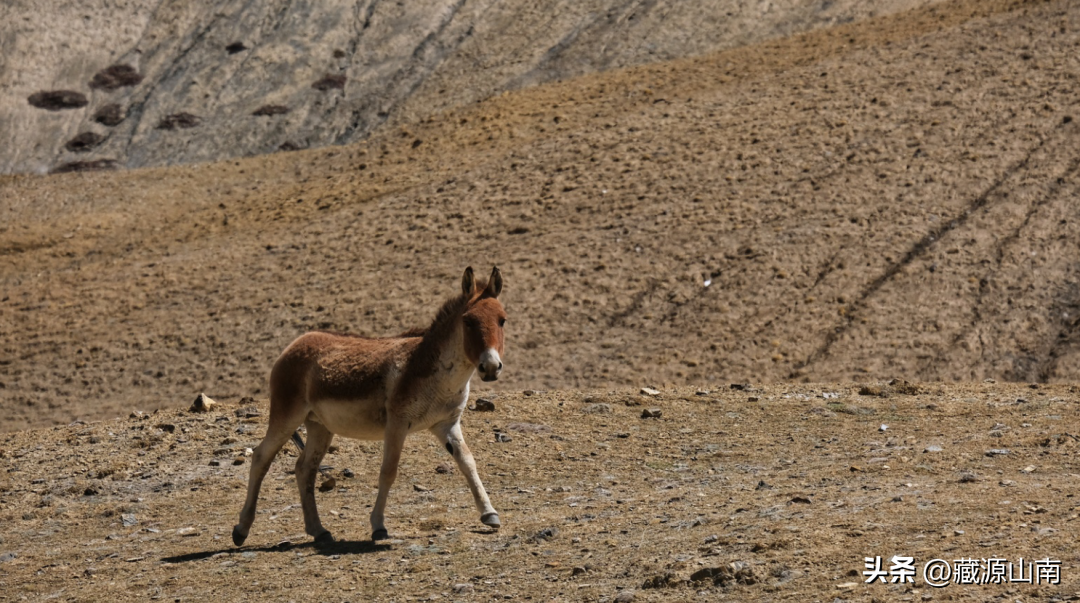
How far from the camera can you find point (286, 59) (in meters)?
52.0

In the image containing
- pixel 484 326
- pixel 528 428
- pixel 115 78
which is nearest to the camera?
pixel 484 326

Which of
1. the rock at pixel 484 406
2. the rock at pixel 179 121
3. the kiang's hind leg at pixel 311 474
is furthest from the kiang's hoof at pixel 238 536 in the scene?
the rock at pixel 179 121

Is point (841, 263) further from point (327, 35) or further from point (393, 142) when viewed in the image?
point (327, 35)

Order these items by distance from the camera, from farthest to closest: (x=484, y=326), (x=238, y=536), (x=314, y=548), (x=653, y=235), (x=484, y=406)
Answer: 1. (x=653, y=235)
2. (x=484, y=406)
3. (x=238, y=536)
4. (x=314, y=548)
5. (x=484, y=326)

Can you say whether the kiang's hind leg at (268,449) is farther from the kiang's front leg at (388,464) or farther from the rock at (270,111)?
the rock at (270,111)

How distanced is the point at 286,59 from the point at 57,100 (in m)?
9.60

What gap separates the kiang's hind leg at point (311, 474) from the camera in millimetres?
11422

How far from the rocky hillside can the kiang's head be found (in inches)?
1287

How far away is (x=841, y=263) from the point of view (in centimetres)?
2523

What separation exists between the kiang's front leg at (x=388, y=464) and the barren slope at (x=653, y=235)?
11.6m

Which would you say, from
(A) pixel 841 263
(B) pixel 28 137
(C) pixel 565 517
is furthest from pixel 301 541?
(B) pixel 28 137

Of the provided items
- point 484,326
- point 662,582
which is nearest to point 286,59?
point 484,326

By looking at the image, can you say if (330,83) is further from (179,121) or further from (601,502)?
(601,502)

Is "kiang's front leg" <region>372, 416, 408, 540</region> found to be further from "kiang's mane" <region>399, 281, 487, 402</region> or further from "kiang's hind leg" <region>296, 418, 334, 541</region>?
"kiang's hind leg" <region>296, 418, 334, 541</region>
